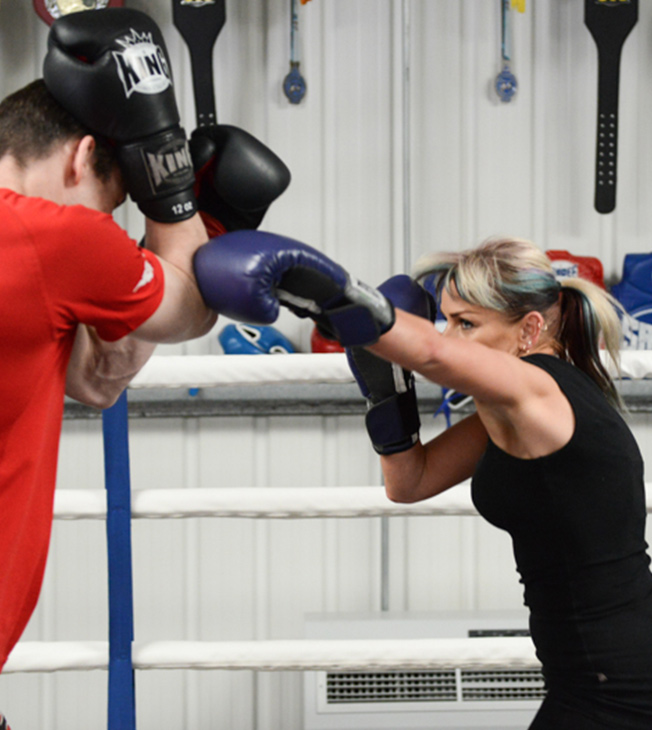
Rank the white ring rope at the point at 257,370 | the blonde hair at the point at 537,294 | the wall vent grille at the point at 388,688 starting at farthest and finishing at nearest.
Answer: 1. the wall vent grille at the point at 388,688
2. the white ring rope at the point at 257,370
3. the blonde hair at the point at 537,294

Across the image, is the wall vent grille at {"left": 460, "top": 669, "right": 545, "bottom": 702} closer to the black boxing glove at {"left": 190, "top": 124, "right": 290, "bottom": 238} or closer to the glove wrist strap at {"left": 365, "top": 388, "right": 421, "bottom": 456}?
the glove wrist strap at {"left": 365, "top": 388, "right": 421, "bottom": 456}

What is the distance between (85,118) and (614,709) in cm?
104

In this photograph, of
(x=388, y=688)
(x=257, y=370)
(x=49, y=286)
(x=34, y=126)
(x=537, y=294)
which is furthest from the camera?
(x=388, y=688)

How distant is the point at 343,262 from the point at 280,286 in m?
2.10

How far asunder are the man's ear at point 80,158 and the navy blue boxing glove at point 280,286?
0.17 metres

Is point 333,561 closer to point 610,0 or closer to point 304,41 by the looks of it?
point 304,41

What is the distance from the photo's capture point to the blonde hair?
1.23 metres

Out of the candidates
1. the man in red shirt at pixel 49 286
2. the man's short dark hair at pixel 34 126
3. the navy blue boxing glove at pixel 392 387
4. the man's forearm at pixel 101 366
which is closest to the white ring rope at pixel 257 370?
the navy blue boxing glove at pixel 392 387

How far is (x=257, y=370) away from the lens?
4.96 ft

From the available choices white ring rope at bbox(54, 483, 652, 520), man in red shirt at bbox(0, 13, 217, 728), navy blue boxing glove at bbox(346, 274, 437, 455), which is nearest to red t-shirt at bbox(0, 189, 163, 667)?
man in red shirt at bbox(0, 13, 217, 728)

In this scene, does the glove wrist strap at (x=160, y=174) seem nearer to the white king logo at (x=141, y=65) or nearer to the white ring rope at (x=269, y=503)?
the white king logo at (x=141, y=65)

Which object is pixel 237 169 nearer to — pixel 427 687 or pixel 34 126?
pixel 34 126

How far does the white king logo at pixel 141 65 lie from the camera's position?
95cm

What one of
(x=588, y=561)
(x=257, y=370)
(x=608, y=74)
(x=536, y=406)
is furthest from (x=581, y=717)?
(x=608, y=74)
